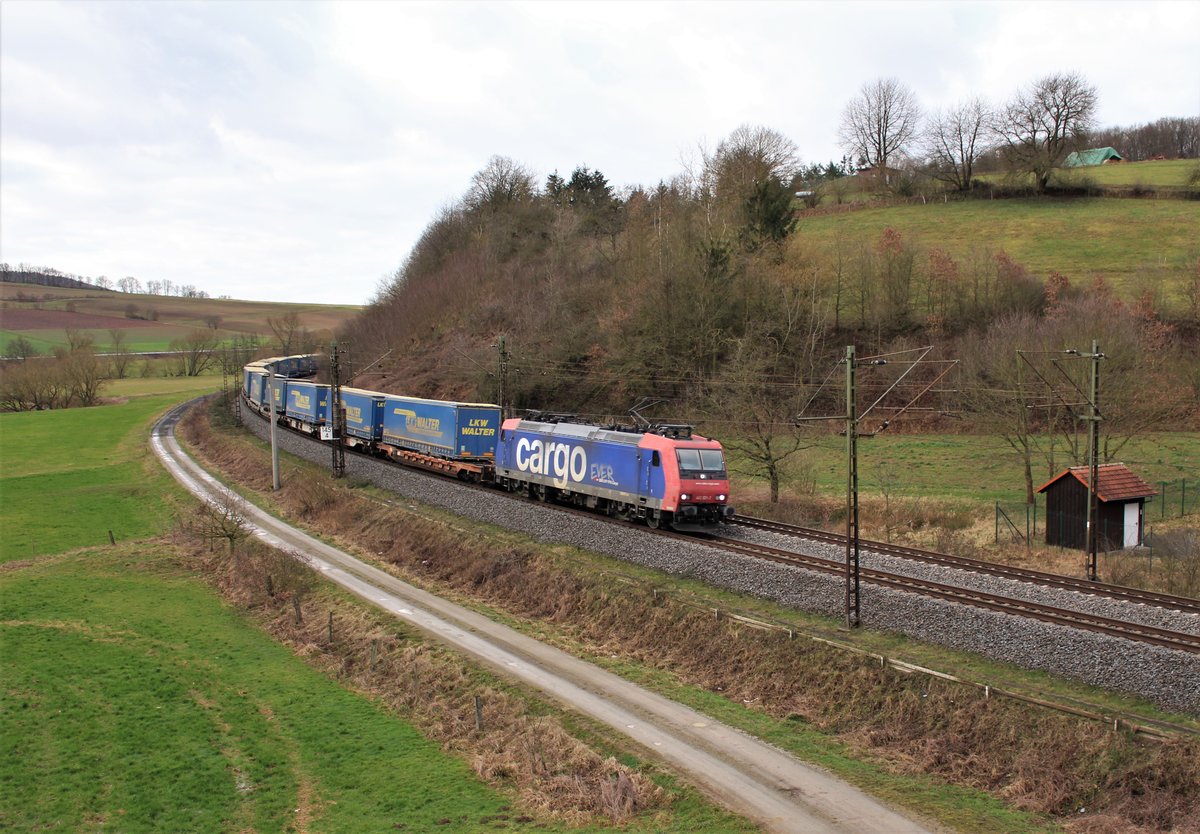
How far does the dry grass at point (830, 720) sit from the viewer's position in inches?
579

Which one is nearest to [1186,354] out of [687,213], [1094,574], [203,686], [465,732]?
[1094,574]

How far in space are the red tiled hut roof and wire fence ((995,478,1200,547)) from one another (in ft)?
4.51

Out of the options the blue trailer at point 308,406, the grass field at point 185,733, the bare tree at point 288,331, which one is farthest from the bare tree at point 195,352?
the grass field at point 185,733

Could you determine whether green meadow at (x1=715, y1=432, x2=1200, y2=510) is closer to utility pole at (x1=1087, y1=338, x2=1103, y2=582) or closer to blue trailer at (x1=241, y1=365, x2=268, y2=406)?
utility pole at (x1=1087, y1=338, x2=1103, y2=582)

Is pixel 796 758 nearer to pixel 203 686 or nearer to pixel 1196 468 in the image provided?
pixel 203 686

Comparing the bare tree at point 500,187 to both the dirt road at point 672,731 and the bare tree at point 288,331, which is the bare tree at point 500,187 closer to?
the bare tree at point 288,331

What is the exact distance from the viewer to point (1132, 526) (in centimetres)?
3059

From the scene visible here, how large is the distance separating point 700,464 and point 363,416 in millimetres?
30369

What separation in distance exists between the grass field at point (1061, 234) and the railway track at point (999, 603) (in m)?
43.7

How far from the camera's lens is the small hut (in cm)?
3006

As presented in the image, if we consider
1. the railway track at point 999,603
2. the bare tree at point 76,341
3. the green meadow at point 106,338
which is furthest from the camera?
the green meadow at point 106,338

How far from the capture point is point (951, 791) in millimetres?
15453

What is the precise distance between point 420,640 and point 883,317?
48.1 meters

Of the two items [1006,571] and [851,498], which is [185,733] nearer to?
[851,498]
